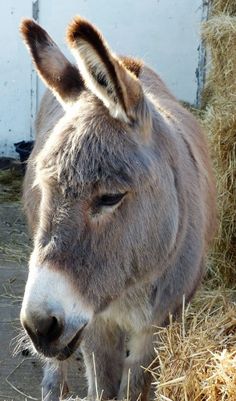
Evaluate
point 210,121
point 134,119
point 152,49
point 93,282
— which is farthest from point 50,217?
point 152,49

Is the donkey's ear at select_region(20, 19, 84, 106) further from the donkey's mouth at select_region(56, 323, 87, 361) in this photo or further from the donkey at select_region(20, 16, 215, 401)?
the donkey's mouth at select_region(56, 323, 87, 361)

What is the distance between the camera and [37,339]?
2451 mm

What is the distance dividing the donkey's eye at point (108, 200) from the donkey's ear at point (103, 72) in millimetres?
266

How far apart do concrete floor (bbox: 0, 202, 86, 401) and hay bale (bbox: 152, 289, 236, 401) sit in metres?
0.97

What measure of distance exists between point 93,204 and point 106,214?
0.07m

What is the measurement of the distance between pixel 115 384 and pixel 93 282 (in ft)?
3.09

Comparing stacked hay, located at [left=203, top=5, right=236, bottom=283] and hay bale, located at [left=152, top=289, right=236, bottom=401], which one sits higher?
hay bale, located at [left=152, top=289, right=236, bottom=401]

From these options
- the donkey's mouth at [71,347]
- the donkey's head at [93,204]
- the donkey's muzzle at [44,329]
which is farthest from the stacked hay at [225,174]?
the donkey's muzzle at [44,329]

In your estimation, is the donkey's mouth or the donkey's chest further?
the donkey's chest

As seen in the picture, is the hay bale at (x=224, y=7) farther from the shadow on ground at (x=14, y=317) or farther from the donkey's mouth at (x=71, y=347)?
the donkey's mouth at (x=71, y=347)

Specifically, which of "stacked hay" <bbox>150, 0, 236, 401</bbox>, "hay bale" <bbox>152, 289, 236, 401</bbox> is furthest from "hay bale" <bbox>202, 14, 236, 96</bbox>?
"hay bale" <bbox>152, 289, 236, 401</bbox>

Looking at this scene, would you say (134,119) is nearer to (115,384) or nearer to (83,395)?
(115,384)

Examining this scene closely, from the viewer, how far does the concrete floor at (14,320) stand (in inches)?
147

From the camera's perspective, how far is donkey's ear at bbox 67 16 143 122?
2.36 m
